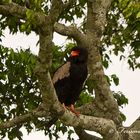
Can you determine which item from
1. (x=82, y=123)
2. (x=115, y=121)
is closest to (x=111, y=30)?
(x=115, y=121)

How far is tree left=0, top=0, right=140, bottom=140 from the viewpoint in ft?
19.1

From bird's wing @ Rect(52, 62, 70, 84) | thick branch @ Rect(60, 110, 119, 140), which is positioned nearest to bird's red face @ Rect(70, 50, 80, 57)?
bird's wing @ Rect(52, 62, 70, 84)

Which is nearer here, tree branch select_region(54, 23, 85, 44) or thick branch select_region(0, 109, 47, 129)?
thick branch select_region(0, 109, 47, 129)

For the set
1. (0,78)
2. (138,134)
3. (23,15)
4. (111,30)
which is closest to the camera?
(23,15)

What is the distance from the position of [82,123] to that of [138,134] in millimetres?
1482

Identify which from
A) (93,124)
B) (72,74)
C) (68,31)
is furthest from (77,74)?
(93,124)

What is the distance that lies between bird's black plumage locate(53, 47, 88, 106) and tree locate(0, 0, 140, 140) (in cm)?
24

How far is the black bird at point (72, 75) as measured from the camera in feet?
27.0

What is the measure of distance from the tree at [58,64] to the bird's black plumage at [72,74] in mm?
245

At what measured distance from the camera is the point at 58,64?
32.2 feet

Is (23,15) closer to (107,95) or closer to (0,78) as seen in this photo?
(107,95)

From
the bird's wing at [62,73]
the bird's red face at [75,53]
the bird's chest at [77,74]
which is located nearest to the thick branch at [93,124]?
the bird's chest at [77,74]

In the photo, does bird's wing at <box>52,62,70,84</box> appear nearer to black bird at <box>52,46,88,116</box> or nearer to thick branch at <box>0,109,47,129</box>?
black bird at <box>52,46,88,116</box>

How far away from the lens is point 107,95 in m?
8.46
